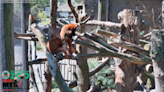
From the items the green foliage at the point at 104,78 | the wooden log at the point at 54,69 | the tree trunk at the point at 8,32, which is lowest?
the green foliage at the point at 104,78

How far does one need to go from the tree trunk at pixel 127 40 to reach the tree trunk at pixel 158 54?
1.49m

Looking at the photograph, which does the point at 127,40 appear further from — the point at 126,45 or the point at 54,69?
the point at 54,69

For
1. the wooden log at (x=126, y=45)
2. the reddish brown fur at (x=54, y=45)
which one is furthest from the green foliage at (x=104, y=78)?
the reddish brown fur at (x=54, y=45)

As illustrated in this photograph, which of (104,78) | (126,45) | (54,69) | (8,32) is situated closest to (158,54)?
(54,69)

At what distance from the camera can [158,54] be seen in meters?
1.34

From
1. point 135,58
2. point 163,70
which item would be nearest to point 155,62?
point 163,70

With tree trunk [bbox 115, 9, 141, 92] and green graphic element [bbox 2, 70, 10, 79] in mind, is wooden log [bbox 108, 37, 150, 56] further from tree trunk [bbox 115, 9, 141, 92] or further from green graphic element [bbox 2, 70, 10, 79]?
green graphic element [bbox 2, 70, 10, 79]

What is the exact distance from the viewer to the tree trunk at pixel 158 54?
1331 mm

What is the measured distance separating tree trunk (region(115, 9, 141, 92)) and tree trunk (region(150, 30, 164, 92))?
1.49m

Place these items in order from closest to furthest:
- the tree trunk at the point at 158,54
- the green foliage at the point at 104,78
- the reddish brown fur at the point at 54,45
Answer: the tree trunk at the point at 158,54 < the reddish brown fur at the point at 54,45 < the green foliage at the point at 104,78

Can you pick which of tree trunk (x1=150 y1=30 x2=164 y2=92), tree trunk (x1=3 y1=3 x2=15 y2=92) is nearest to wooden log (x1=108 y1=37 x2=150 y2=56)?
tree trunk (x1=150 y1=30 x2=164 y2=92)

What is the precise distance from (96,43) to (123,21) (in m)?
0.56

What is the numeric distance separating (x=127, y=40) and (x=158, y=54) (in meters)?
1.64

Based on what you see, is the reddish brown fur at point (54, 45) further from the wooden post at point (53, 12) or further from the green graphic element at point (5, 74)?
the green graphic element at point (5, 74)
